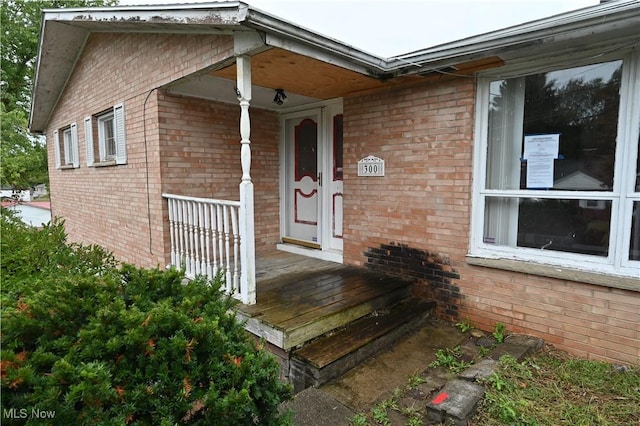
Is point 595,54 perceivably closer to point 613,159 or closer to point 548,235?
point 613,159

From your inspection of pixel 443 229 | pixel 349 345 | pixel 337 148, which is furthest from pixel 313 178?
pixel 349 345

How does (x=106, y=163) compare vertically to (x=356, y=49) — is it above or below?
below

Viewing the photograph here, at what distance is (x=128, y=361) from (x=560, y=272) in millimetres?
3460

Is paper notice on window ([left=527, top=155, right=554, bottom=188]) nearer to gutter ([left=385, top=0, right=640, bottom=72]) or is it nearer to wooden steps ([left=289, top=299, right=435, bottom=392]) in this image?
gutter ([left=385, top=0, right=640, bottom=72])

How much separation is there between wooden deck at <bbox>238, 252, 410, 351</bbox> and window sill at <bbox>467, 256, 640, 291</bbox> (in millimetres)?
957

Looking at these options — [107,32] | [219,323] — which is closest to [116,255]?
[107,32]

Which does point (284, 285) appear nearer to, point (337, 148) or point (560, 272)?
point (337, 148)

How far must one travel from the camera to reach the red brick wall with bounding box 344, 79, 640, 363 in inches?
121

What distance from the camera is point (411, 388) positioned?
2.74 m

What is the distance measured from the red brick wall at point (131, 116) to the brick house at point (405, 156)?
0.04 m

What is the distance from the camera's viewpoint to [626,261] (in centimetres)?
296

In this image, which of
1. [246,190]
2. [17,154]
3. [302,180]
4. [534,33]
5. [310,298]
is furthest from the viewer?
[17,154]

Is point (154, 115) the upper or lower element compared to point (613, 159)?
upper

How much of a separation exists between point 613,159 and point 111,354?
153 inches
